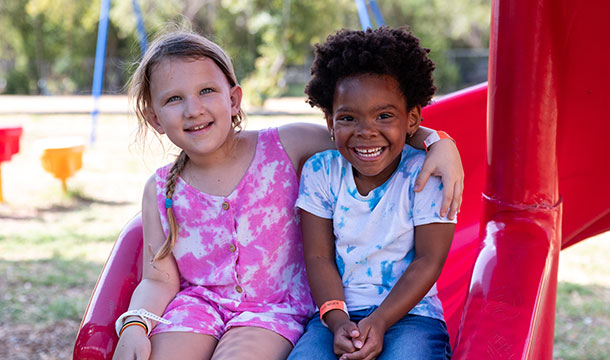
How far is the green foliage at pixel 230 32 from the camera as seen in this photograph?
15992mm

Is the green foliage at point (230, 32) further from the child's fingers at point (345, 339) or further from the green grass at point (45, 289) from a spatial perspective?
the child's fingers at point (345, 339)

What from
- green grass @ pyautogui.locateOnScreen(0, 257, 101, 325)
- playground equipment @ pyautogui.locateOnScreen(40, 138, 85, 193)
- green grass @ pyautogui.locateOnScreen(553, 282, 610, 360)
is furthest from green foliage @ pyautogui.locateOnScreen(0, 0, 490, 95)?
green grass @ pyautogui.locateOnScreen(553, 282, 610, 360)

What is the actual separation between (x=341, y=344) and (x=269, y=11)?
15.6 metres

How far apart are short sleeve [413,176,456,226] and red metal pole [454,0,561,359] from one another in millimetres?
141

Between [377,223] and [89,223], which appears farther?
[89,223]

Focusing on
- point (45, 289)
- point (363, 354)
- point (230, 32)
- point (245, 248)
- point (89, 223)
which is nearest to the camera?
point (363, 354)

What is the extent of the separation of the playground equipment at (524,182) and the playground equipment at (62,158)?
165 inches

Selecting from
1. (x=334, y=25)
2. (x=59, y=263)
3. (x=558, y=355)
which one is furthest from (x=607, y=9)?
(x=334, y=25)

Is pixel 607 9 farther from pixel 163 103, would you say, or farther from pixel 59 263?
pixel 59 263

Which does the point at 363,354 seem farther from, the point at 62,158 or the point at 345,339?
the point at 62,158

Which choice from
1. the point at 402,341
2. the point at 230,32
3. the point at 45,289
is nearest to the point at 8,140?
the point at 45,289

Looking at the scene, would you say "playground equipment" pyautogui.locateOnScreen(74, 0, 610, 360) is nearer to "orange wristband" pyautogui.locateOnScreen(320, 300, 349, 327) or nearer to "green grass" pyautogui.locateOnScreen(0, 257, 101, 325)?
"orange wristband" pyautogui.locateOnScreen(320, 300, 349, 327)

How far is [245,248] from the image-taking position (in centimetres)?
171

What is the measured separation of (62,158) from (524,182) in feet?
16.6
